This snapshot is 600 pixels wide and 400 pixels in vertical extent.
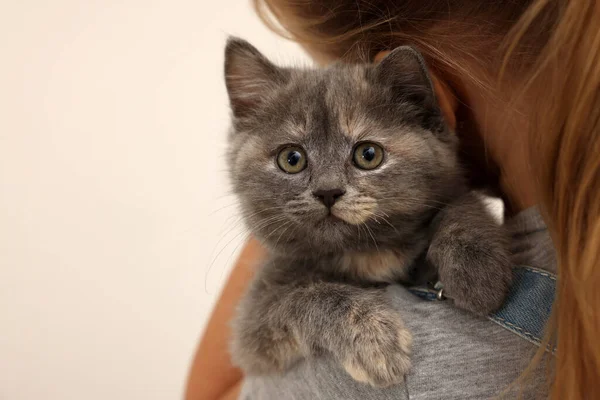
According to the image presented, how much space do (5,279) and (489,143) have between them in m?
1.81

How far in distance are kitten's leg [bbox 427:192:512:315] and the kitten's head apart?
0.19ft

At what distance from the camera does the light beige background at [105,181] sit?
1.89m

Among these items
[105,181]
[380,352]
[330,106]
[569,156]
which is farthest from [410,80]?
[105,181]

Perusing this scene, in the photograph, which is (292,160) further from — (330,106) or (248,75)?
(248,75)

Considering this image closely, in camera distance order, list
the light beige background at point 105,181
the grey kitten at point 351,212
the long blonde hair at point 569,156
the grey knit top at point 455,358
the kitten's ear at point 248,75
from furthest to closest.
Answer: the light beige background at point 105,181 < the kitten's ear at point 248,75 < the grey kitten at point 351,212 < the grey knit top at point 455,358 < the long blonde hair at point 569,156

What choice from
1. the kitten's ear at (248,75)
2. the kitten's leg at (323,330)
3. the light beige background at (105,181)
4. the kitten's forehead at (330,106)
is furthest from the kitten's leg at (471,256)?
the light beige background at (105,181)

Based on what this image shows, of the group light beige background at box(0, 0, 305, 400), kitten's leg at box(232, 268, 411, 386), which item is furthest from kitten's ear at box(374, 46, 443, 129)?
light beige background at box(0, 0, 305, 400)

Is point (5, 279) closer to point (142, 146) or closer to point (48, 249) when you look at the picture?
point (48, 249)

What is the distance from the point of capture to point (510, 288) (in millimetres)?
755

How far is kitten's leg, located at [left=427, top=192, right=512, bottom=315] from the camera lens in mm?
736

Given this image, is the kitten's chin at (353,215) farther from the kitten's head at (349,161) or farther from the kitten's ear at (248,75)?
the kitten's ear at (248,75)

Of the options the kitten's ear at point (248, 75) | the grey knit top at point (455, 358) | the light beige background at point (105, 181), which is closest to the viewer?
the grey knit top at point (455, 358)

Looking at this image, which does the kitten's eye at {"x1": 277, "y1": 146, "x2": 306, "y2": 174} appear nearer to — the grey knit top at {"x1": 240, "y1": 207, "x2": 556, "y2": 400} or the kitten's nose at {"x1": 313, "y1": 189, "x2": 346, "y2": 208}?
the kitten's nose at {"x1": 313, "y1": 189, "x2": 346, "y2": 208}

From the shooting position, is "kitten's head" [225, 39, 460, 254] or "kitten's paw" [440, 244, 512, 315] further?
"kitten's head" [225, 39, 460, 254]
